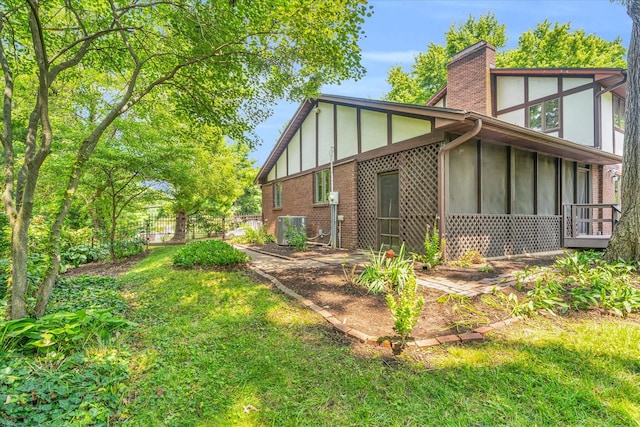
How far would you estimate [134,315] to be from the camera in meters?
3.52

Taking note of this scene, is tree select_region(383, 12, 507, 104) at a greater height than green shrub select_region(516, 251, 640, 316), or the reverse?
tree select_region(383, 12, 507, 104)

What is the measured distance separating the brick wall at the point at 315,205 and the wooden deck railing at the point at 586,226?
6031 mm

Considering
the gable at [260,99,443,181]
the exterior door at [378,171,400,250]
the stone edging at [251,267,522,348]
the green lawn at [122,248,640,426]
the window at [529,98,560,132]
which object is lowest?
the green lawn at [122,248,640,426]

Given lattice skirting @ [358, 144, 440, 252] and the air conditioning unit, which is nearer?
lattice skirting @ [358, 144, 440, 252]

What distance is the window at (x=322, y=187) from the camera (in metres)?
10.5

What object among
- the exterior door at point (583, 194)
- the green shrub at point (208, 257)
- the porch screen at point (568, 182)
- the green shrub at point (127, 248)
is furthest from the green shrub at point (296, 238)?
the exterior door at point (583, 194)

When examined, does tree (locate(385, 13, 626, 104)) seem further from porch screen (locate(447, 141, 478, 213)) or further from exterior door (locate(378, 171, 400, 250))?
exterior door (locate(378, 171, 400, 250))

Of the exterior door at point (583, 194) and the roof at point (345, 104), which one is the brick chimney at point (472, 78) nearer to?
the exterior door at point (583, 194)

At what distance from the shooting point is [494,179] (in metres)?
7.50

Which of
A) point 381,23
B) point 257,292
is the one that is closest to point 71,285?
point 257,292

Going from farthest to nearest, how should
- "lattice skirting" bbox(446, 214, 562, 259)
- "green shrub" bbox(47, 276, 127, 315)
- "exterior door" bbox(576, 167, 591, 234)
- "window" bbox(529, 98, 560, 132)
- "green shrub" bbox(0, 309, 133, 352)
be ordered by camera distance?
"window" bbox(529, 98, 560, 132)
"exterior door" bbox(576, 167, 591, 234)
"lattice skirting" bbox(446, 214, 562, 259)
"green shrub" bbox(47, 276, 127, 315)
"green shrub" bbox(0, 309, 133, 352)

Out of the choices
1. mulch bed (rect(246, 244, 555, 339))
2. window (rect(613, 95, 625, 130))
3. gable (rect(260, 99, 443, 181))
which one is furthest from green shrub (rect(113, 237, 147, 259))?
window (rect(613, 95, 625, 130))

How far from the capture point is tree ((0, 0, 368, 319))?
292 cm

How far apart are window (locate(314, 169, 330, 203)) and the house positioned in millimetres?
61
